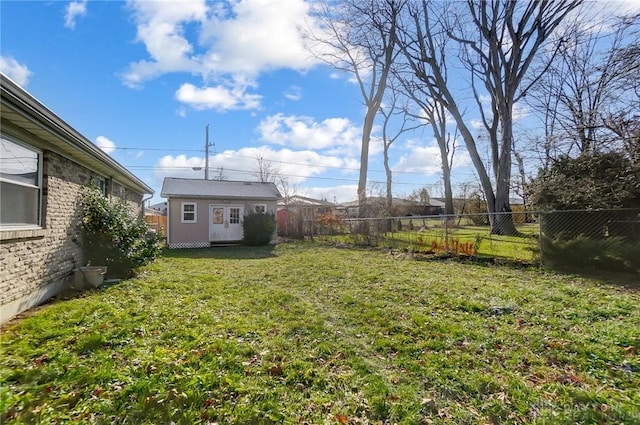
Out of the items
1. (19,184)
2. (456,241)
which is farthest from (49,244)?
(456,241)

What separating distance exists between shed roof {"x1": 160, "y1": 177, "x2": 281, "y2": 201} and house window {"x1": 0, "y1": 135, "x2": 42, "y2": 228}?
31.8ft

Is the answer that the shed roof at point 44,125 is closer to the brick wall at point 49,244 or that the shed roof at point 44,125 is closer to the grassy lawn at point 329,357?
the brick wall at point 49,244

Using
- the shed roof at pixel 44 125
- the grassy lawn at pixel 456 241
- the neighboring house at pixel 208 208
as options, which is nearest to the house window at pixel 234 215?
the neighboring house at pixel 208 208

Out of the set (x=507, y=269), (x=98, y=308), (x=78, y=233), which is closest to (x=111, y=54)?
(x=78, y=233)

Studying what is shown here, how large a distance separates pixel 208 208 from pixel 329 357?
1341 centimetres

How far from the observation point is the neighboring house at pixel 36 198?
159 inches

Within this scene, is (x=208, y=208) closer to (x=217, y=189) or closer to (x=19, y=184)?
(x=217, y=189)

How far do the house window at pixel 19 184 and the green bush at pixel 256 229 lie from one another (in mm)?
10352

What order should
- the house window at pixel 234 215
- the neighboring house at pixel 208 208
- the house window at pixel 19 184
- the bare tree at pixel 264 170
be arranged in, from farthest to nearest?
1. the bare tree at pixel 264 170
2. the house window at pixel 234 215
3. the neighboring house at pixel 208 208
4. the house window at pixel 19 184

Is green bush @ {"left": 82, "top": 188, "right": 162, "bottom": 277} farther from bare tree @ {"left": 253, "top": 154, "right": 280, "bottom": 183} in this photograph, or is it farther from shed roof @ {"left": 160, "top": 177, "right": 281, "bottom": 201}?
bare tree @ {"left": 253, "top": 154, "right": 280, "bottom": 183}

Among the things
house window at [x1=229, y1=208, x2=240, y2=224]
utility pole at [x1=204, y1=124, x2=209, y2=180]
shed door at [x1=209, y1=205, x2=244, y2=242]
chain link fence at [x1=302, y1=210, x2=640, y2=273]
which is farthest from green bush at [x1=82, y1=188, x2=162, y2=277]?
utility pole at [x1=204, y1=124, x2=209, y2=180]

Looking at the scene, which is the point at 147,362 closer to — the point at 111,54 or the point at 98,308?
the point at 98,308

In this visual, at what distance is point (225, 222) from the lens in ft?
51.6

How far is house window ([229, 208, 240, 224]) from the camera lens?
15922 mm
